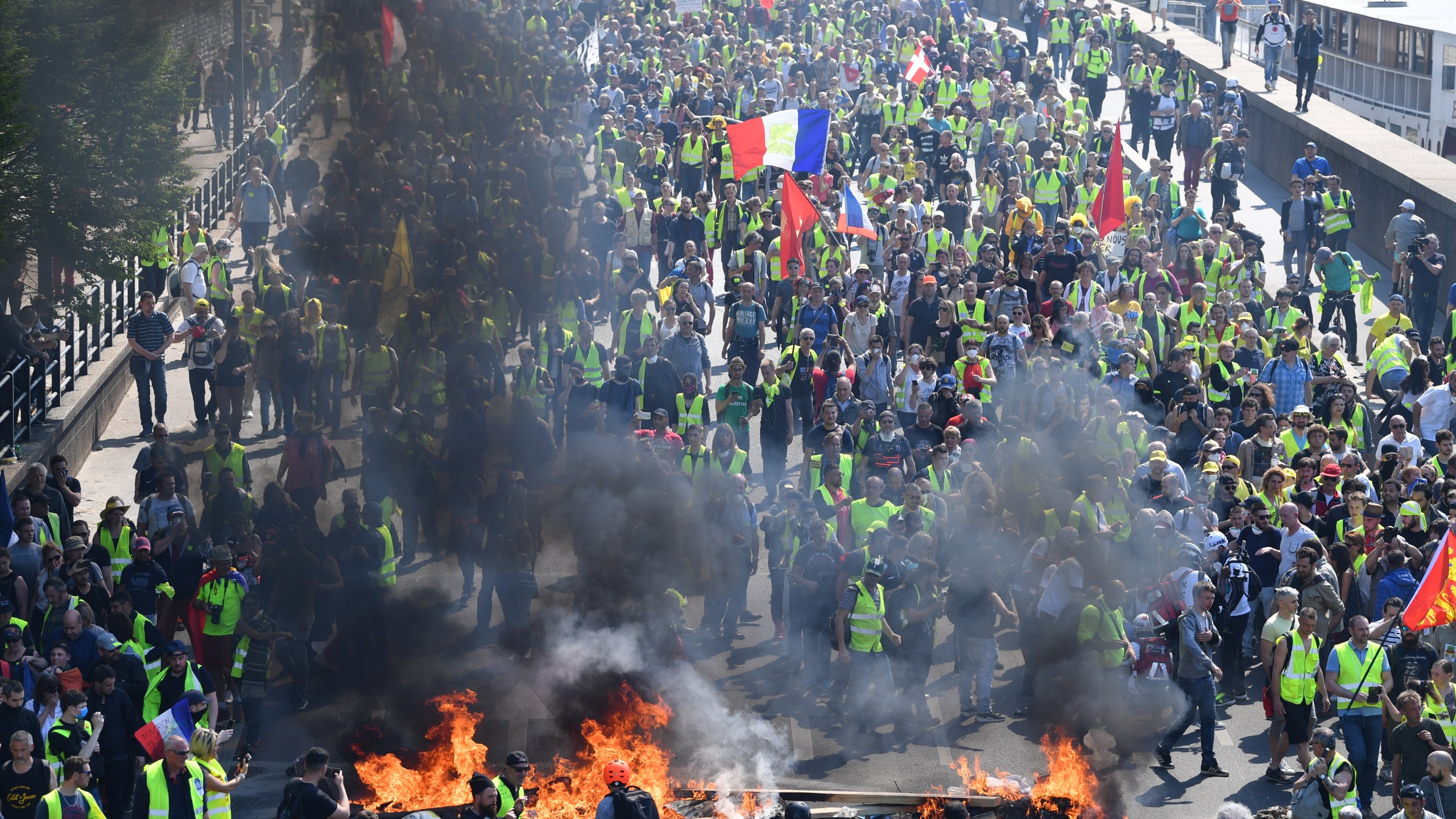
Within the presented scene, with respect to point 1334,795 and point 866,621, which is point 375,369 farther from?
point 1334,795

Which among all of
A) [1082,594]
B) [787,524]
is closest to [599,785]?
[787,524]

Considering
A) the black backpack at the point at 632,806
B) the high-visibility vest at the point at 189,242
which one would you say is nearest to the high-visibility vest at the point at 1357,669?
the black backpack at the point at 632,806

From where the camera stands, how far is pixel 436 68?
30.5 metres

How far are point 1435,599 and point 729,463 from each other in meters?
5.45

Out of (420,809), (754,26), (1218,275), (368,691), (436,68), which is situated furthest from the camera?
(754,26)

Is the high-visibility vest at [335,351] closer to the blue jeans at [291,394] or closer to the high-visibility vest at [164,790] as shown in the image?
the blue jeans at [291,394]

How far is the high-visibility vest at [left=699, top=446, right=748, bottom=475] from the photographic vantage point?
49.1 feet

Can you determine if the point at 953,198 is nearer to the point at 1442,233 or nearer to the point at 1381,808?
the point at 1442,233

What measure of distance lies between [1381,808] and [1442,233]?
11.8m

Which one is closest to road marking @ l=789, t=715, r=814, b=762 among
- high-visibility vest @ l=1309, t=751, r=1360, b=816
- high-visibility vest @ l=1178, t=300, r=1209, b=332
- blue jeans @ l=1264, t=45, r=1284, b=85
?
high-visibility vest @ l=1309, t=751, r=1360, b=816

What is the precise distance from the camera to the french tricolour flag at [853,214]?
20.5 m

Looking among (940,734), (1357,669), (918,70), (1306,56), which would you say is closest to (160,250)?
(940,734)

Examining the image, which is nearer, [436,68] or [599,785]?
[599,785]

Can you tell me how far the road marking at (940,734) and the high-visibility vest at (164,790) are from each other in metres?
4.94
